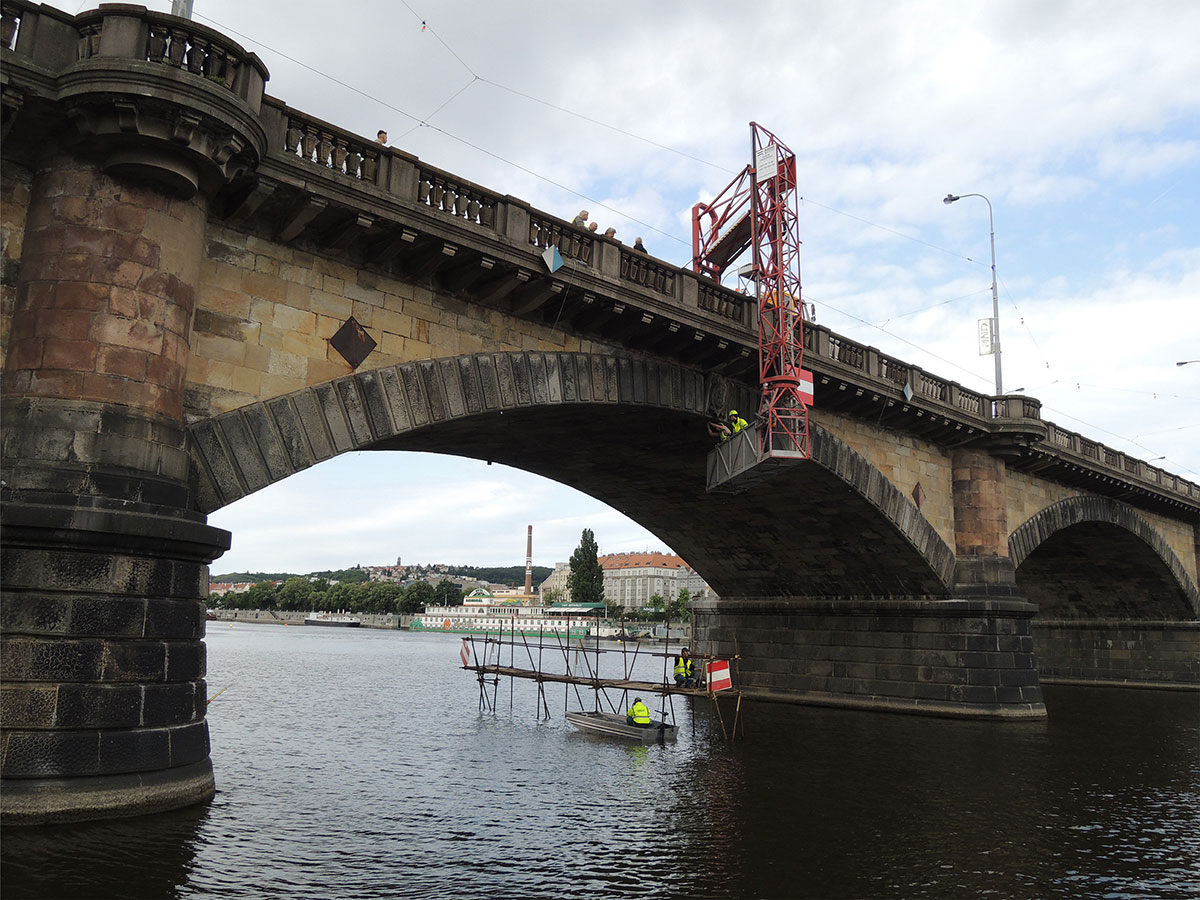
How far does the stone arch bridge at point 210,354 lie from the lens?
433 inches

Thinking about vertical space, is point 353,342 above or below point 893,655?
above

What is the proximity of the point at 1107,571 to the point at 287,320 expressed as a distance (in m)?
46.0

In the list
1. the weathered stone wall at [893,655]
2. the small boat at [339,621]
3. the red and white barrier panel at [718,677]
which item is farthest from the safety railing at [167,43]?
the small boat at [339,621]

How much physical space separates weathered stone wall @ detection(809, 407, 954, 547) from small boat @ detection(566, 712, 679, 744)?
9.64m

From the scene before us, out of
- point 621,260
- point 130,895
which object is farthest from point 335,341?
point 130,895

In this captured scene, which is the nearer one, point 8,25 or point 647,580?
point 8,25

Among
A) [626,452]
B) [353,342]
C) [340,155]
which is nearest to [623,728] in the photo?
[626,452]

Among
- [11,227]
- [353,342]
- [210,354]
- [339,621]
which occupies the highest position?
[11,227]

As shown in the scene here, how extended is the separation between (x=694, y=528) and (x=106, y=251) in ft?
80.8

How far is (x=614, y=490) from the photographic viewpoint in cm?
3184

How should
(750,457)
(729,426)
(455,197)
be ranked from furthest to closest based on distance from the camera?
(729,426), (750,457), (455,197)

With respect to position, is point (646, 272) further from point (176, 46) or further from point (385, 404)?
point (176, 46)

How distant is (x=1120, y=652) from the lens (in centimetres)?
4956

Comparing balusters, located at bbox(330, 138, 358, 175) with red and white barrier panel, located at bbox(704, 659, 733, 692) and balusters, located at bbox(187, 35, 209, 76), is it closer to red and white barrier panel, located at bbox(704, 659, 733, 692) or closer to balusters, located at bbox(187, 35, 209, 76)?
balusters, located at bbox(187, 35, 209, 76)
